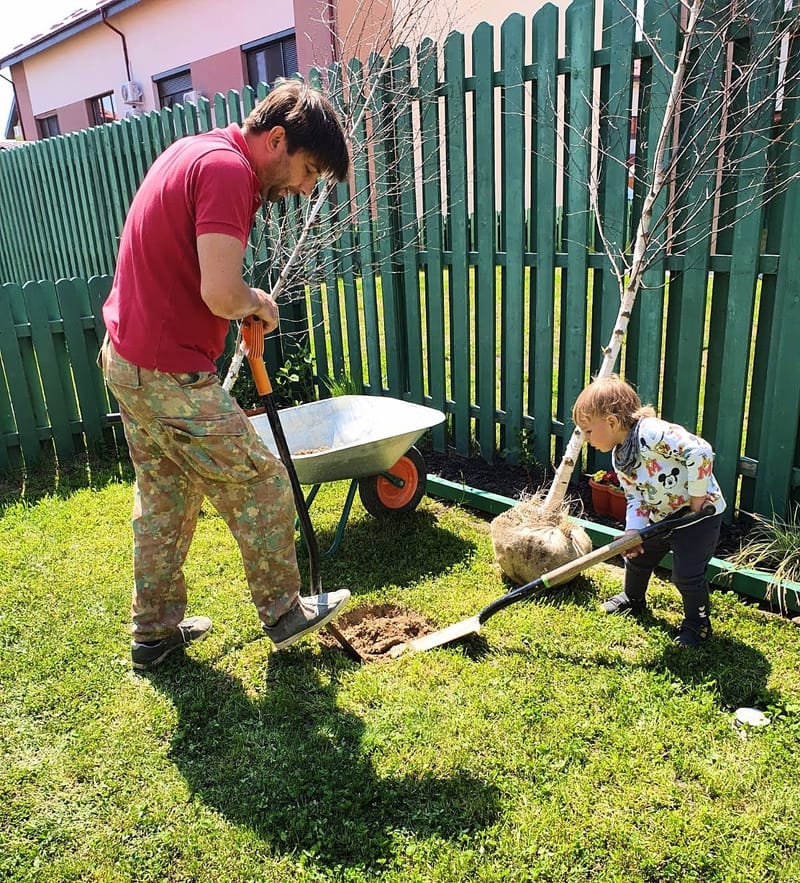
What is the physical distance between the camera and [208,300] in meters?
2.32

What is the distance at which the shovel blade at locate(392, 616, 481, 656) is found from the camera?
308 cm

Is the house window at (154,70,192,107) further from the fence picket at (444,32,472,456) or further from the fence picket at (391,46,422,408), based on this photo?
the fence picket at (444,32,472,456)

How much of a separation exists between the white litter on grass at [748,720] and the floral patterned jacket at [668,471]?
0.73 metres

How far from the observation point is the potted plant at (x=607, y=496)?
157 inches

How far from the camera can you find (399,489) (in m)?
4.23

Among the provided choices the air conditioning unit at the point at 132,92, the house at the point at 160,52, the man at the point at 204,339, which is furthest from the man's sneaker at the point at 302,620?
the air conditioning unit at the point at 132,92

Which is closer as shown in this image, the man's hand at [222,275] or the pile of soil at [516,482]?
the man's hand at [222,275]

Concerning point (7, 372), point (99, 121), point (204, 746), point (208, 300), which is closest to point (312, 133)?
point (208, 300)

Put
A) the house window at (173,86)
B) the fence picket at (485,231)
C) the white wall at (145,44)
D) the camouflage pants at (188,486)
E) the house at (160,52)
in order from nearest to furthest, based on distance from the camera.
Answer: the camouflage pants at (188,486)
the fence picket at (485,231)
the house at (160,52)
the white wall at (145,44)
the house window at (173,86)

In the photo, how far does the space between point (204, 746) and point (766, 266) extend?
3.02 metres

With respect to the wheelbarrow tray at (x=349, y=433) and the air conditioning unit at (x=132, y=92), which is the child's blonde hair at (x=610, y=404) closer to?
the wheelbarrow tray at (x=349, y=433)

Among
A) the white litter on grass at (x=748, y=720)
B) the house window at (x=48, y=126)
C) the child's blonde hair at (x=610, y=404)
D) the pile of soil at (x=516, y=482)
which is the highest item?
the house window at (x=48, y=126)

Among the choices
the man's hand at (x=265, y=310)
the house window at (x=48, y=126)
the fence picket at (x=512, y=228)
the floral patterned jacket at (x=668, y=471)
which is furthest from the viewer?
the house window at (x=48, y=126)

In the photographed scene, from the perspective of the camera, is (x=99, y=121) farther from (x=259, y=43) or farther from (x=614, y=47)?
(x=614, y=47)
